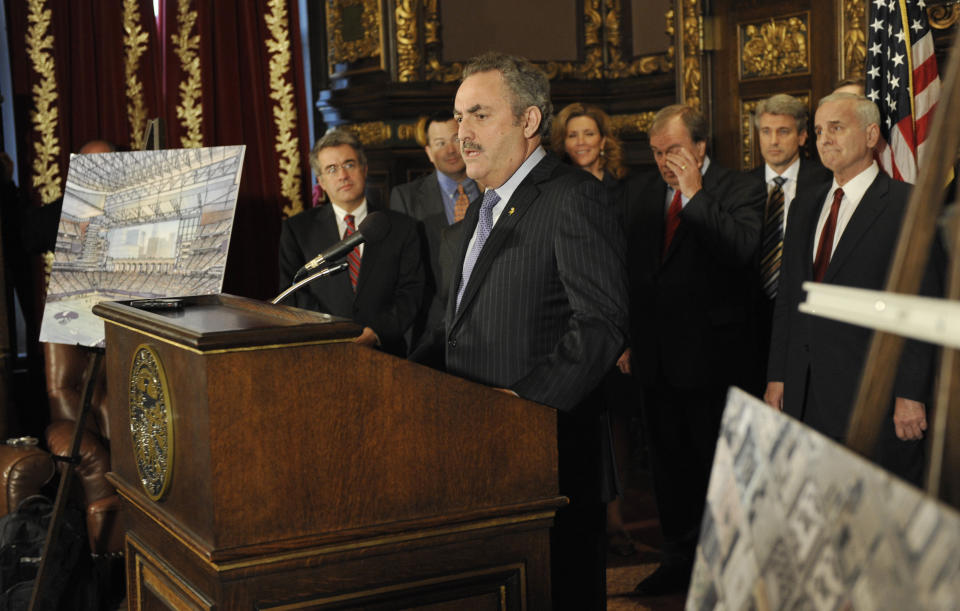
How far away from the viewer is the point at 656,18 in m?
5.50

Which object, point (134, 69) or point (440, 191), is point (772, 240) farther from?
point (134, 69)

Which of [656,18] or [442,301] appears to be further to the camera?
[656,18]

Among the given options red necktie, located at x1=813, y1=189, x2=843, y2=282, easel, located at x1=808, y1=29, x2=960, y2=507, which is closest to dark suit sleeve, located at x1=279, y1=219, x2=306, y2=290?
red necktie, located at x1=813, y1=189, x2=843, y2=282

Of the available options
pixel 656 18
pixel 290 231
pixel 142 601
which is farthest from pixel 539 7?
pixel 142 601

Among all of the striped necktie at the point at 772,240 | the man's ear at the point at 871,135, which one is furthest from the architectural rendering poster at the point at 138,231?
the striped necktie at the point at 772,240

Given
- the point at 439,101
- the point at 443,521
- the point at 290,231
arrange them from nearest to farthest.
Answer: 1. the point at 443,521
2. the point at 290,231
3. the point at 439,101

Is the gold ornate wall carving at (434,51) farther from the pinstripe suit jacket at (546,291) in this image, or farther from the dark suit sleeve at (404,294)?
the pinstripe suit jacket at (546,291)

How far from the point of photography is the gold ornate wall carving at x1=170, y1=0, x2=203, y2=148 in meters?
4.78

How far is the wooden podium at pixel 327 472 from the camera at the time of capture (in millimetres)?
1623

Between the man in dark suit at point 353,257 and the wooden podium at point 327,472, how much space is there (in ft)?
5.45

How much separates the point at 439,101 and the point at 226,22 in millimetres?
1151

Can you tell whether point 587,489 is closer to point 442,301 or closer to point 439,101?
point 442,301

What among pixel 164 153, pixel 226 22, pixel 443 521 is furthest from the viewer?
pixel 226 22

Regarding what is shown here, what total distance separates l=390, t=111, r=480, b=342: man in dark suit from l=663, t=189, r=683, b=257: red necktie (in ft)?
2.64
